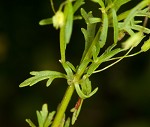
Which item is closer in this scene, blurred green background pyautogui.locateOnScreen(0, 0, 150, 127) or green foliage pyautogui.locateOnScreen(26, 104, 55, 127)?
green foliage pyautogui.locateOnScreen(26, 104, 55, 127)

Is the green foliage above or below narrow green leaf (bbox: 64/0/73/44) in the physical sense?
below

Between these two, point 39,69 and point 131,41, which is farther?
point 39,69

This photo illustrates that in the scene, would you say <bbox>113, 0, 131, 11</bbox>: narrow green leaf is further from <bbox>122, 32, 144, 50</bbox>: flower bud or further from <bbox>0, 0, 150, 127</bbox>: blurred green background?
<bbox>0, 0, 150, 127</bbox>: blurred green background

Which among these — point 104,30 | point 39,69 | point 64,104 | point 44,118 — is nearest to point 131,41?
point 104,30

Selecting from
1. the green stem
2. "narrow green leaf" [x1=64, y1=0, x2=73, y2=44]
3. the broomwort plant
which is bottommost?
the green stem

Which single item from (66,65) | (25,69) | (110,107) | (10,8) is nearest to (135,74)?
(110,107)

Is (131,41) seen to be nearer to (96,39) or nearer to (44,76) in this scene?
(96,39)

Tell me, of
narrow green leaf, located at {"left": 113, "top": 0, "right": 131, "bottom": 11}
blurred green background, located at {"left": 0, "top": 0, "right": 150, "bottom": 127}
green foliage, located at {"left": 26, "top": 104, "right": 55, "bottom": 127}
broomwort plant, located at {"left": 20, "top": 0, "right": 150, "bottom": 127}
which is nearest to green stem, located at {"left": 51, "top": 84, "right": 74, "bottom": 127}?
broomwort plant, located at {"left": 20, "top": 0, "right": 150, "bottom": 127}

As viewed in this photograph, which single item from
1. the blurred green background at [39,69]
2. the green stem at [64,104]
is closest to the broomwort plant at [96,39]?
the green stem at [64,104]

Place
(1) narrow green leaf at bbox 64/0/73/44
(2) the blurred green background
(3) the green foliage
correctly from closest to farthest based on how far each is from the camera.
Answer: (1) narrow green leaf at bbox 64/0/73/44, (3) the green foliage, (2) the blurred green background
